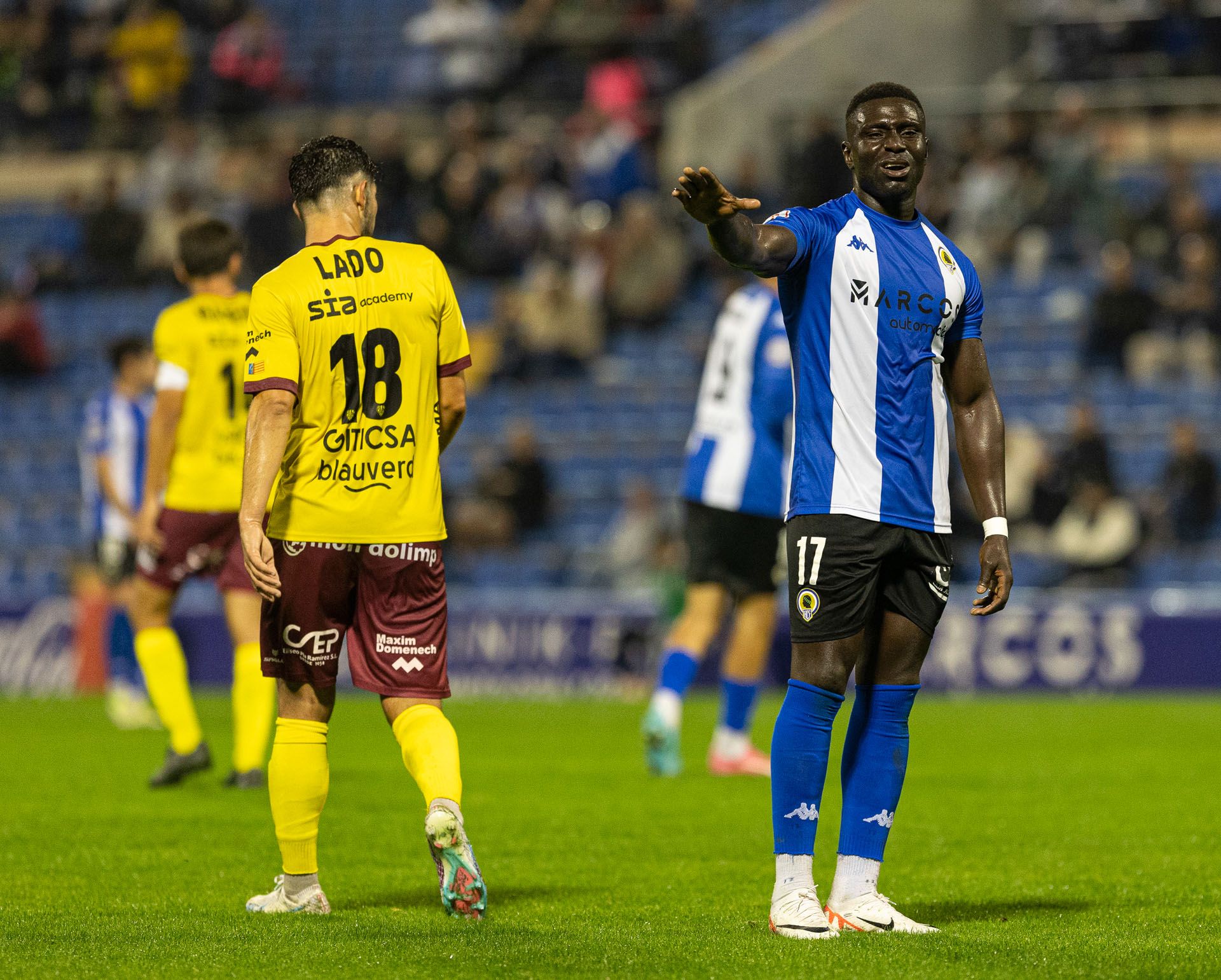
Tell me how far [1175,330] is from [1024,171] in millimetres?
2530

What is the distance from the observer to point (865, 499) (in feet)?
17.5

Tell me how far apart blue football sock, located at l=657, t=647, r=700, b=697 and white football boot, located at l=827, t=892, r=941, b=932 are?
167 inches

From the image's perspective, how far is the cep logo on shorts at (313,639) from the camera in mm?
5703

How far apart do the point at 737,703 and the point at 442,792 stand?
14.8ft

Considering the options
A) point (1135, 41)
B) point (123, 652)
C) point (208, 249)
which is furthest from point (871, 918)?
point (1135, 41)

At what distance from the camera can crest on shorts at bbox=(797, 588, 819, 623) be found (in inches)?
209

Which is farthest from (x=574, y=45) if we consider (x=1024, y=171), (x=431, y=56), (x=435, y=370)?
(x=435, y=370)

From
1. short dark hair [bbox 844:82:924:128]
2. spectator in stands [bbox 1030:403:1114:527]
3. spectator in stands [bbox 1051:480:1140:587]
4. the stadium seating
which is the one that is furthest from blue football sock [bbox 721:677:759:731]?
the stadium seating

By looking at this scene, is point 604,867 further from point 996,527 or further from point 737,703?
point 737,703

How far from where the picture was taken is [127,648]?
48.6 ft

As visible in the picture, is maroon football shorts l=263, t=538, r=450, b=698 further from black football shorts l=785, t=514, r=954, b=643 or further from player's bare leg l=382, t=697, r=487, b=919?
black football shorts l=785, t=514, r=954, b=643

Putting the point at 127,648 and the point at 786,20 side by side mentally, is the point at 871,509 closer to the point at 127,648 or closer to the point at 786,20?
the point at 127,648

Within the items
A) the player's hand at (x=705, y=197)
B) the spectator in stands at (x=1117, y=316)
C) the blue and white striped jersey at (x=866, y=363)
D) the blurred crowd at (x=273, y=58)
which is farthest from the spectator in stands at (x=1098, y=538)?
the player's hand at (x=705, y=197)

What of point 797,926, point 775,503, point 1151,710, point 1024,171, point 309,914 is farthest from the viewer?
point 1024,171
